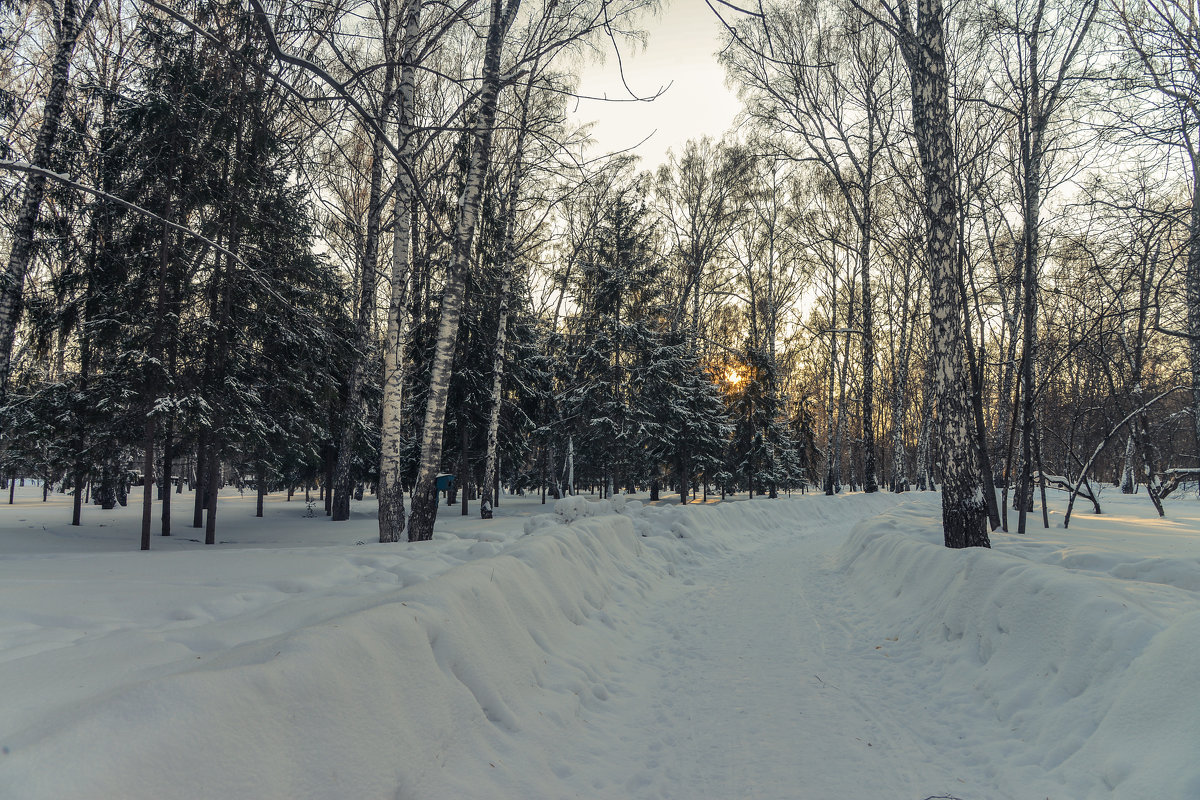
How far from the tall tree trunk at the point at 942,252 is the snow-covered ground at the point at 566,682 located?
1.31 metres

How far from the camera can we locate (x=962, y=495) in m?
6.70

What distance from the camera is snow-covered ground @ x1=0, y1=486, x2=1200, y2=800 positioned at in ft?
6.31

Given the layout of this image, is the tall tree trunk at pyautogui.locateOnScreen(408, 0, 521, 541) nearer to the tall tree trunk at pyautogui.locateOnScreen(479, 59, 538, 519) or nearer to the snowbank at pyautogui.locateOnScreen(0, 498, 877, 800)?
the snowbank at pyautogui.locateOnScreen(0, 498, 877, 800)

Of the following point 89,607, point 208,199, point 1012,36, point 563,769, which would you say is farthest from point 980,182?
point 208,199

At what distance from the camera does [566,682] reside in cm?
373

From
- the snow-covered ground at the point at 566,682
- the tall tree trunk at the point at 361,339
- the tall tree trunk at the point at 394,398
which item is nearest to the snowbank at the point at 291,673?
the snow-covered ground at the point at 566,682

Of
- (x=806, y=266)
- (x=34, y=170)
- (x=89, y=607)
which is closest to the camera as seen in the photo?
(x=34, y=170)

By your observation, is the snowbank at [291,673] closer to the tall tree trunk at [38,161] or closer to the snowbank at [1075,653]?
the snowbank at [1075,653]

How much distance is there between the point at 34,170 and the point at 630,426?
61.7 feet

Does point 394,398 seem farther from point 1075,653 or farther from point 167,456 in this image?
point 1075,653

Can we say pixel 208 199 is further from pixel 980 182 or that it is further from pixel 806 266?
pixel 806 266

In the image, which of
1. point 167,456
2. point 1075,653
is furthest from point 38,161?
point 1075,653

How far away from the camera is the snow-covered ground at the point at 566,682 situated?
6.31 feet

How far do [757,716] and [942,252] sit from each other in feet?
21.5
